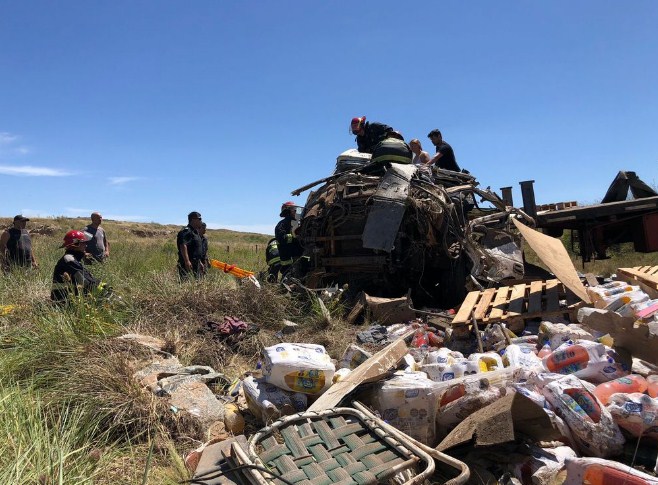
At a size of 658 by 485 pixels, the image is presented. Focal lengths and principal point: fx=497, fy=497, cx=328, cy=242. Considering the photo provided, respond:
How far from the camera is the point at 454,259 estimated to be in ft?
24.1

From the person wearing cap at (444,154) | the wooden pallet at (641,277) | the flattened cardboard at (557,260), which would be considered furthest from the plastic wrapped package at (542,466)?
the person wearing cap at (444,154)

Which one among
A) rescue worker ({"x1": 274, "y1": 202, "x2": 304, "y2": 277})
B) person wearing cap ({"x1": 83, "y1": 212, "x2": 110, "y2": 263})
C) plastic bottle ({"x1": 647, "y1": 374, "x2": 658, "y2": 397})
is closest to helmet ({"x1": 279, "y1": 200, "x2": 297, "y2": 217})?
rescue worker ({"x1": 274, "y1": 202, "x2": 304, "y2": 277})

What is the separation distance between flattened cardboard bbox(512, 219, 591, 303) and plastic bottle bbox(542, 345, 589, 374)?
1803 mm

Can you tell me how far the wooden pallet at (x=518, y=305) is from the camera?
17.6 ft

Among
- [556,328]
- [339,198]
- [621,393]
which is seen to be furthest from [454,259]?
[621,393]

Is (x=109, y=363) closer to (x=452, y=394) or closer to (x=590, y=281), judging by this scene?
(x=452, y=394)

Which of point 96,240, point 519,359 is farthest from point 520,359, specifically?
point 96,240

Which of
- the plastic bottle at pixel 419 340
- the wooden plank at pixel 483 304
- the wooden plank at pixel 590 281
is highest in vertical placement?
the wooden plank at pixel 590 281

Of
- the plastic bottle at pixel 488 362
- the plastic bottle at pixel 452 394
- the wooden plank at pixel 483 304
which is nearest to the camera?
the plastic bottle at pixel 452 394

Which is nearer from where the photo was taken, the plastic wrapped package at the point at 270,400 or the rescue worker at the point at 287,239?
the plastic wrapped package at the point at 270,400

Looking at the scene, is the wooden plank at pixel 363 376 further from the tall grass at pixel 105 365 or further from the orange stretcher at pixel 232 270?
the orange stretcher at pixel 232 270

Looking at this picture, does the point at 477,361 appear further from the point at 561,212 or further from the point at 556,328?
the point at 561,212

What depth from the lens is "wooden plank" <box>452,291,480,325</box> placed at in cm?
534

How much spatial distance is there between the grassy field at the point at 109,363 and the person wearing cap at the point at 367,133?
11.1ft
